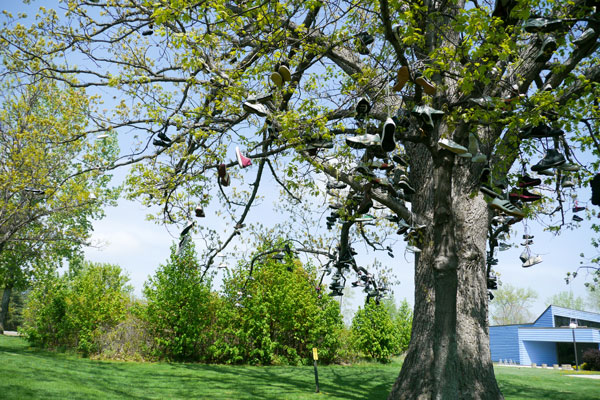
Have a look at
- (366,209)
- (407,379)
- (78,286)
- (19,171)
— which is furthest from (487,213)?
(78,286)

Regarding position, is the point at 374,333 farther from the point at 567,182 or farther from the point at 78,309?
the point at 567,182

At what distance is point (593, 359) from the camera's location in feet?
73.3

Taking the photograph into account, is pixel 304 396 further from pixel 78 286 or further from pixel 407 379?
pixel 78 286

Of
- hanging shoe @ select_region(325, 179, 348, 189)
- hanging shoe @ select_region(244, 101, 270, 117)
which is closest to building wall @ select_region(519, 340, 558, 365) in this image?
hanging shoe @ select_region(325, 179, 348, 189)

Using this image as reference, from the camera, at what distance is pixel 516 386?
38.5ft

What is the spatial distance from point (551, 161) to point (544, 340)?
94.9 ft

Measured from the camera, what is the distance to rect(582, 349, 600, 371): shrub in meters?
22.2

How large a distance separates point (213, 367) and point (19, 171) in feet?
25.9

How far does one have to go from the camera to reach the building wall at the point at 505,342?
98.9 ft

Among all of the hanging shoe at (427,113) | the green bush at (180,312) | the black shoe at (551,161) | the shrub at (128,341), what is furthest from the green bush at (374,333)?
the hanging shoe at (427,113)

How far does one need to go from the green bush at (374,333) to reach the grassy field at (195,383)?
12.0 ft

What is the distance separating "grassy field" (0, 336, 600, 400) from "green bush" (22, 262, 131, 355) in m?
3.17

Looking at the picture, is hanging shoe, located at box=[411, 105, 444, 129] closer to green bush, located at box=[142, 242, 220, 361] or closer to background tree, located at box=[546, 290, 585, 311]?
green bush, located at box=[142, 242, 220, 361]

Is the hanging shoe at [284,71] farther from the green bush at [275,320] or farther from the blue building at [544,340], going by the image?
the blue building at [544,340]
